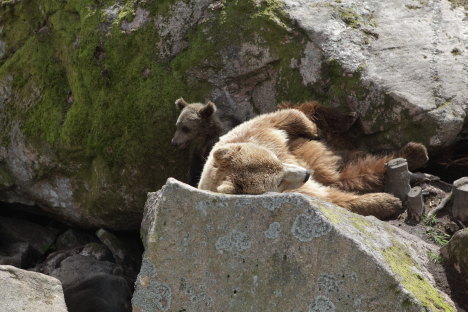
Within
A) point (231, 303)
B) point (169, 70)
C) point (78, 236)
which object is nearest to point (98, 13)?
point (169, 70)

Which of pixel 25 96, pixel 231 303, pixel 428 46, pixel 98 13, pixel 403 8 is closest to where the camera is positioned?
pixel 231 303

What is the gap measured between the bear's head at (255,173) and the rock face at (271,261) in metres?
1.23

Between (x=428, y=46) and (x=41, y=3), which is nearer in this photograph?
(x=428, y=46)

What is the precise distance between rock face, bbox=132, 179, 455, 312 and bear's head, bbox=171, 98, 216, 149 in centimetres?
341

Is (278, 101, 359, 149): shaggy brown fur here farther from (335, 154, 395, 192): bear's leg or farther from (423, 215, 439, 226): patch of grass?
(423, 215, 439, 226): patch of grass

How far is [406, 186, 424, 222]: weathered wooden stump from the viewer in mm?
7242

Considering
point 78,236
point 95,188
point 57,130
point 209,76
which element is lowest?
point 78,236

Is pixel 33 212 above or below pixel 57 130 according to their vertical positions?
below

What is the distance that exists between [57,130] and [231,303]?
5934mm

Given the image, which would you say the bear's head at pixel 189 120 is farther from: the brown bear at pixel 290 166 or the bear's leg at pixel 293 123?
the bear's leg at pixel 293 123

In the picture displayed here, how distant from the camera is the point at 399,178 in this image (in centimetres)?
754

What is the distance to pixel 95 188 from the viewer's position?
32.1ft

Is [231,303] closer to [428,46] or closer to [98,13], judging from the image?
[428,46]

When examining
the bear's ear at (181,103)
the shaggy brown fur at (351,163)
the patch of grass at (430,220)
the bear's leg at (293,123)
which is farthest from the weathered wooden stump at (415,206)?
the bear's ear at (181,103)
